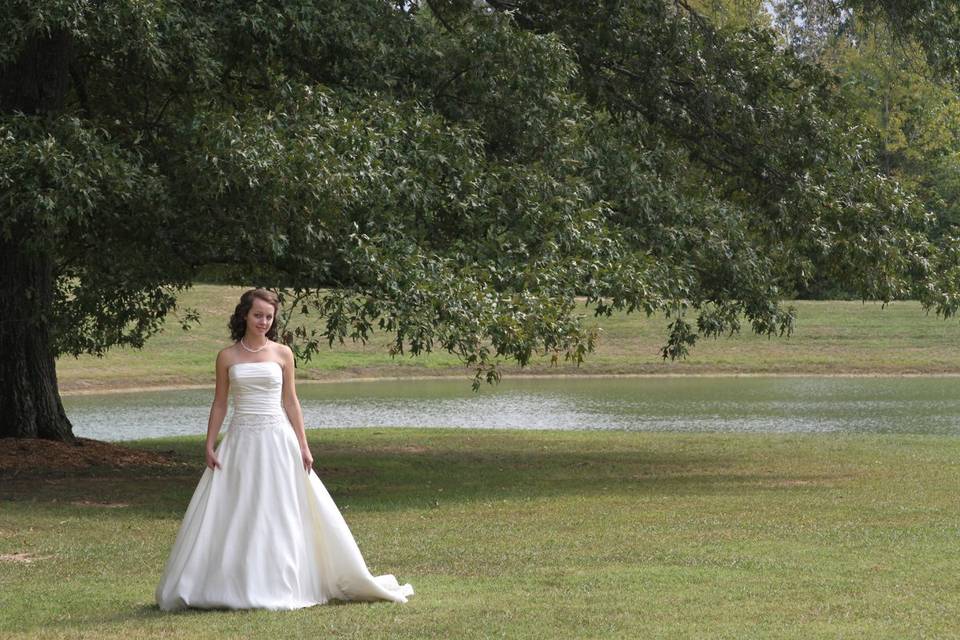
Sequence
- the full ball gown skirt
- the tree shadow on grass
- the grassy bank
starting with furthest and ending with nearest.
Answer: the grassy bank, the tree shadow on grass, the full ball gown skirt

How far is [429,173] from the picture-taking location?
45.9ft

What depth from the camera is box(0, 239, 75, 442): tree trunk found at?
53.1 feet

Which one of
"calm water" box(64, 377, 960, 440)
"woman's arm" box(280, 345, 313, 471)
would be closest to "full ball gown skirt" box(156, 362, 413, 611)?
"woman's arm" box(280, 345, 313, 471)

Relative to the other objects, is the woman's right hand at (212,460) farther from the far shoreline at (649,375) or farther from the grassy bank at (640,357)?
the far shoreline at (649,375)

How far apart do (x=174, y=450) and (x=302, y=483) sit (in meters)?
12.0

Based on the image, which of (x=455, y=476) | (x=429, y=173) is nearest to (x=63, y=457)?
(x=455, y=476)

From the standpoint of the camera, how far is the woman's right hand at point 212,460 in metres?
7.70

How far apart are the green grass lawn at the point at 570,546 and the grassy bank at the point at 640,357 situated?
1797 centimetres

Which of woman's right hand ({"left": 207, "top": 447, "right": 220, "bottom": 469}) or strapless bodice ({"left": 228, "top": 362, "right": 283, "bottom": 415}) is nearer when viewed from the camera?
woman's right hand ({"left": 207, "top": 447, "right": 220, "bottom": 469})

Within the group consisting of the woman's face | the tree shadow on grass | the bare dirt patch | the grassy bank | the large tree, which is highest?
the large tree

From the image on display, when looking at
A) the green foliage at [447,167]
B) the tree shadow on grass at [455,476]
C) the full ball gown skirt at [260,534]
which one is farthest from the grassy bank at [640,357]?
the full ball gown skirt at [260,534]

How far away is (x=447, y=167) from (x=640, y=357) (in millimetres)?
24940

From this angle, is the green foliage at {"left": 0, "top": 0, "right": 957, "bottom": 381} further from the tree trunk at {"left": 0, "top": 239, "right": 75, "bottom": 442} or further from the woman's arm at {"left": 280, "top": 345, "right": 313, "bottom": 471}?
the woman's arm at {"left": 280, "top": 345, "right": 313, "bottom": 471}

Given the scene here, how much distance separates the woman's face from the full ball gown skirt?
0.72 ft
